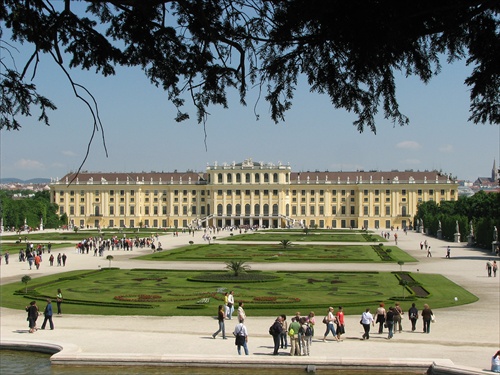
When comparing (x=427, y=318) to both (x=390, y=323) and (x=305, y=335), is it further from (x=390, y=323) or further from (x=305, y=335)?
(x=305, y=335)

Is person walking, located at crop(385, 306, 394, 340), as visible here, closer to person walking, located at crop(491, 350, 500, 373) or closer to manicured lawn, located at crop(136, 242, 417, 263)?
person walking, located at crop(491, 350, 500, 373)

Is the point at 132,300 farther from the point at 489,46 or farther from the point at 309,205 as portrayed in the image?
the point at 309,205

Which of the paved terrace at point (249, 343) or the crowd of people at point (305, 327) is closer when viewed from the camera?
the paved terrace at point (249, 343)

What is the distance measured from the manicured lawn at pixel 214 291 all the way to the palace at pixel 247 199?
79.7m

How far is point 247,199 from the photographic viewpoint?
11625 cm

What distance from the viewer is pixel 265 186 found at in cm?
11594

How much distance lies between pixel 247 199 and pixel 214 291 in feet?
295

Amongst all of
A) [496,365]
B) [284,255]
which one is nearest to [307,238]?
[284,255]

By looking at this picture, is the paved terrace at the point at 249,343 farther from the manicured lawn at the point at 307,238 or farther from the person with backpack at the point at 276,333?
the manicured lawn at the point at 307,238

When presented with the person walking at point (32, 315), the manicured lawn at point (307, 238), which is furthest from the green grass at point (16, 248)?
the person walking at point (32, 315)

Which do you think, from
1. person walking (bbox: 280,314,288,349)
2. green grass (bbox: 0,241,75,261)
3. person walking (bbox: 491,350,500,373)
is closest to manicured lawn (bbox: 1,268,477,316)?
person walking (bbox: 280,314,288,349)

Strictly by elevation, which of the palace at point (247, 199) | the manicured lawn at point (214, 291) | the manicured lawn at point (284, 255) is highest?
the palace at point (247, 199)

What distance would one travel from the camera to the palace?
368 feet

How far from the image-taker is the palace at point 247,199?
11231 cm
